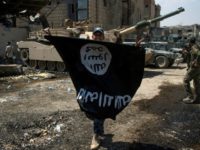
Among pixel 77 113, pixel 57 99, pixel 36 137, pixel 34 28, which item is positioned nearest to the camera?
pixel 36 137

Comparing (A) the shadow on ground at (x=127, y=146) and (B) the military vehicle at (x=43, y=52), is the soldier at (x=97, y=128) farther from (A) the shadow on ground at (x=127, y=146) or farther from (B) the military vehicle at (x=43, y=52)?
(B) the military vehicle at (x=43, y=52)

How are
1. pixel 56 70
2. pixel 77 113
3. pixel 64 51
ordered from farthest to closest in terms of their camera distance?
pixel 56 70
pixel 77 113
pixel 64 51

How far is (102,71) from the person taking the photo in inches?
246

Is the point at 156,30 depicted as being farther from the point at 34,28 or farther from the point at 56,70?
the point at 56,70

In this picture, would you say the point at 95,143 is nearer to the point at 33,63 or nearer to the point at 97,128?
the point at 97,128

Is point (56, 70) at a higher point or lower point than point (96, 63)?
lower

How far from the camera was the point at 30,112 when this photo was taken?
9281mm

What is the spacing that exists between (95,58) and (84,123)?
6.65ft

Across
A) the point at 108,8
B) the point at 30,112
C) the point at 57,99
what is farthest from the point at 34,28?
the point at 30,112

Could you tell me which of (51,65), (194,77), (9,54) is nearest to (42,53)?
(51,65)

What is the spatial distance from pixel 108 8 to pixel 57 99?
21.7 meters

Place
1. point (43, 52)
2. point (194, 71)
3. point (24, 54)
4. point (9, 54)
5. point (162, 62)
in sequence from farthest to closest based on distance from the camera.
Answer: point (9, 54), point (162, 62), point (24, 54), point (43, 52), point (194, 71)

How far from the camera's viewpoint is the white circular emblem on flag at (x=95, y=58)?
20.5ft

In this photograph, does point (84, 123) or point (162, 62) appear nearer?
point (84, 123)
